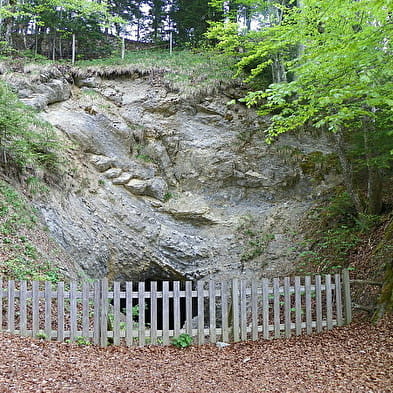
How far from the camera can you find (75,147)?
1320 centimetres

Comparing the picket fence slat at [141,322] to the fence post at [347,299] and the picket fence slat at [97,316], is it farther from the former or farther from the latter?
the fence post at [347,299]

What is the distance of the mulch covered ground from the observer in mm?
4219

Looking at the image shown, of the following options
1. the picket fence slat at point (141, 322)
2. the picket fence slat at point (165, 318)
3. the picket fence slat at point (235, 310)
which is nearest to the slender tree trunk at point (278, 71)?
the picket fence slat at point (235, 310)

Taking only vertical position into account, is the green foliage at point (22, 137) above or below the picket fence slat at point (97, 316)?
above

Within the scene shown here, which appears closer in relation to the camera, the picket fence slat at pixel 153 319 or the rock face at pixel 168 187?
the picket fence slat at pixel 153 319

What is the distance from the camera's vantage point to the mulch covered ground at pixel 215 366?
4.22 m

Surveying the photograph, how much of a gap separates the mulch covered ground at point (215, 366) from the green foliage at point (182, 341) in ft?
0.38

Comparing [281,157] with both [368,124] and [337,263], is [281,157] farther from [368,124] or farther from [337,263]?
[337,263]

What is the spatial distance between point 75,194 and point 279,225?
24.3 ft

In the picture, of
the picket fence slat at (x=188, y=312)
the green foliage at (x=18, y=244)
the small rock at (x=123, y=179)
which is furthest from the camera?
the small rock at (x=123, y=179)

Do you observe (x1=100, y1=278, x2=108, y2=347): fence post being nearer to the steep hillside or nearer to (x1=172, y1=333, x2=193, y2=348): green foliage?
(x1=172, y1=333, x2=193, y2=348): green foliage

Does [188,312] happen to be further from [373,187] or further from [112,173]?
[112,173]

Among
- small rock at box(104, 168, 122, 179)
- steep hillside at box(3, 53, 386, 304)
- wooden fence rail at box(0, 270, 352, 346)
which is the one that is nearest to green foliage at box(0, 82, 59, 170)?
steep hillside at box(3, 53, 386, 304)

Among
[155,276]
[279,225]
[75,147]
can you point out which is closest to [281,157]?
[279,225]
